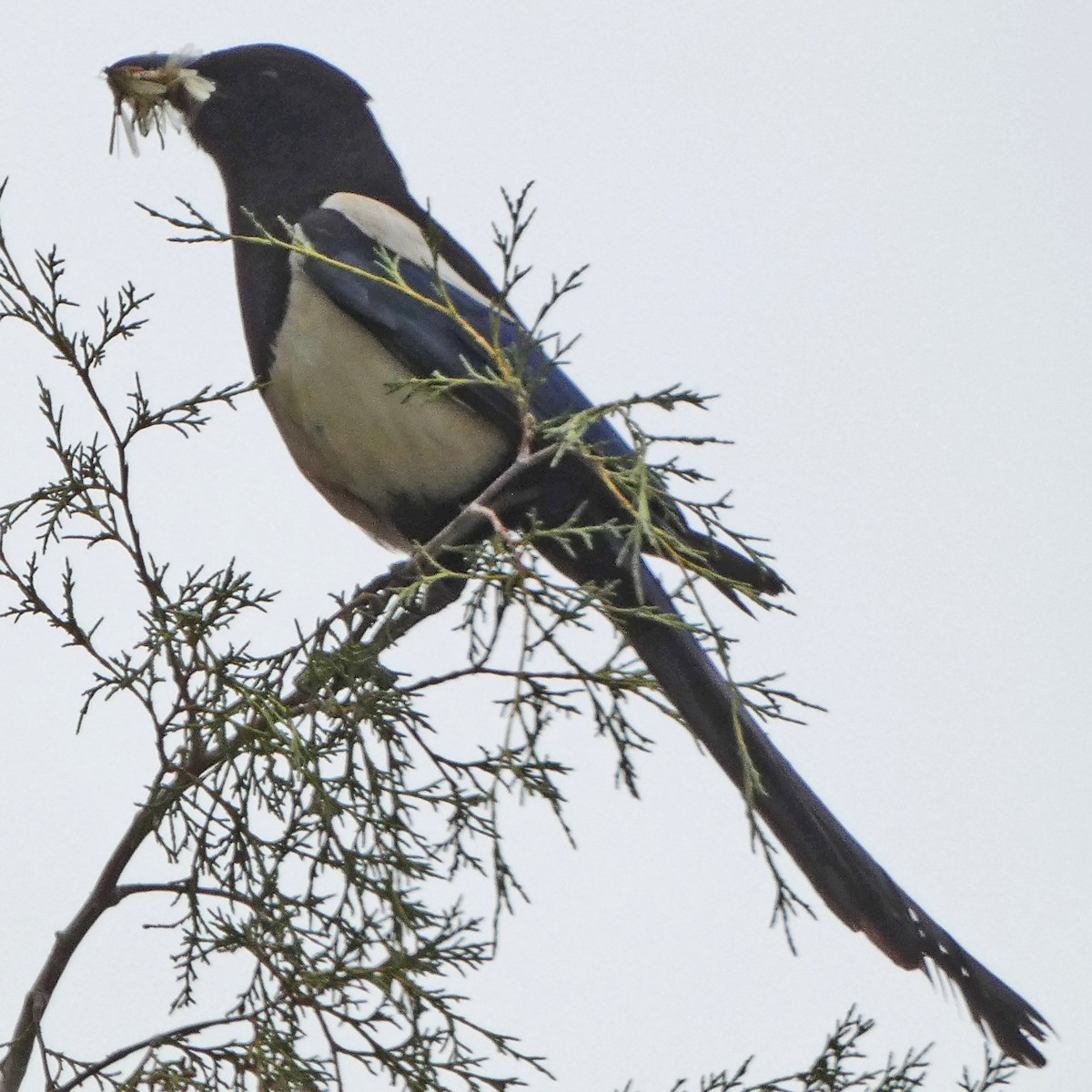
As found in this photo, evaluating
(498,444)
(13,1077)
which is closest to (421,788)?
(13,1077)

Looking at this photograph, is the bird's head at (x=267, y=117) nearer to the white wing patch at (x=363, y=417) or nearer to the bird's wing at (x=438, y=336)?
the bird's wing at (x=438, y=336)

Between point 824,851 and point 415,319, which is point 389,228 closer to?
point 415,319

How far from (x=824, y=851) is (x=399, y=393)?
3.36 ft

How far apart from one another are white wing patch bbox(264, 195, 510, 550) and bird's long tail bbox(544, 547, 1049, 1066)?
19.0 inches

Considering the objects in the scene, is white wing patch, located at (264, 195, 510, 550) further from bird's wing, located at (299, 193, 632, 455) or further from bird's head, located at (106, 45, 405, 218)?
bird's head, located at (106, 45, 405, 218)

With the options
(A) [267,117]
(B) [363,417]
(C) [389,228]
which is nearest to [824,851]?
(B) [363,417]

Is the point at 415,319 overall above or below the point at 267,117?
below

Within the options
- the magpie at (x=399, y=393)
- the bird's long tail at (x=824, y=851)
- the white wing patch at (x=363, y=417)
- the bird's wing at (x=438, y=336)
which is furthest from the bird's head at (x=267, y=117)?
the bird's long tail at (x=824, y=851)

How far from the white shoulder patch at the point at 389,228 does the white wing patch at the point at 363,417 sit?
0.04 m

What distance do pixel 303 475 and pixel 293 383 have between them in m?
0.27

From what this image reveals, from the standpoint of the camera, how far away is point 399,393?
2.57 m

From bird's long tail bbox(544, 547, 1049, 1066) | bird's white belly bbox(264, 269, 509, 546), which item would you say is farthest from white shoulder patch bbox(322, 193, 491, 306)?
bird's long tail bbox(544, 547, 1049, 1066)

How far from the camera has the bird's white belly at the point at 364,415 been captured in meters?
2.52

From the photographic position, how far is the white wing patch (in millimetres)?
2523
